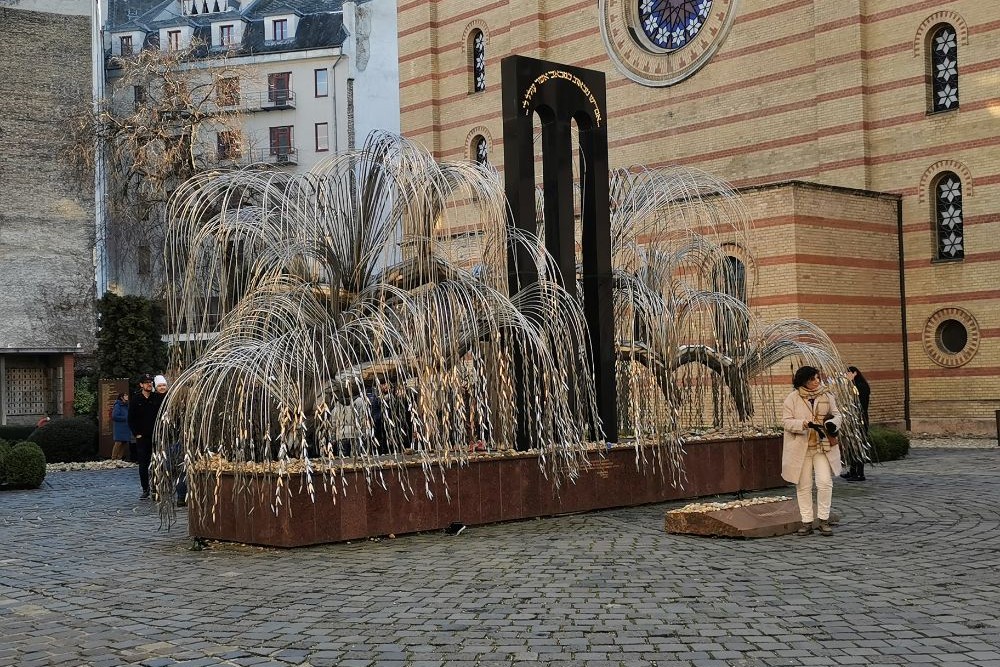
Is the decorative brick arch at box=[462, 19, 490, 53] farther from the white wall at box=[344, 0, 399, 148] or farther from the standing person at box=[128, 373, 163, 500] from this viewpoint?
the standing person at box=[128, 373, 163, 500]

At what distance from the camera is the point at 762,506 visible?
36.9 feet

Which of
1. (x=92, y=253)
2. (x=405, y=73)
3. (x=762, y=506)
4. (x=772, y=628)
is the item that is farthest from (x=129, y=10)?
(x=772, y=628)

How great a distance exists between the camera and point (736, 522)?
34.9 ft

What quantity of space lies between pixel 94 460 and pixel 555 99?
51.7 ft

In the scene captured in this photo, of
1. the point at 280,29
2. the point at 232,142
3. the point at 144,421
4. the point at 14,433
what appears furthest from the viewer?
the point at 280,29

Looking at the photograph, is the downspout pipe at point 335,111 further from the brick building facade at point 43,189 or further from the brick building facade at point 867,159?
the brick building facade at point 867,159

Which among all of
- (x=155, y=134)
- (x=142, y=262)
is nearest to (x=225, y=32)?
(x=142, y=262)

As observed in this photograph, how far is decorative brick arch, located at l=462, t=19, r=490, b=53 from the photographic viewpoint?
3375cm

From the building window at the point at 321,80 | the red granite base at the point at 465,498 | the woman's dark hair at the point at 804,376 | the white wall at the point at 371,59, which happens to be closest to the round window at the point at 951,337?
the red granite base at the point at 465,498

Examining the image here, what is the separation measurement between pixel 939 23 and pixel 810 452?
1654cm

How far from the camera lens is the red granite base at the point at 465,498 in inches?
407

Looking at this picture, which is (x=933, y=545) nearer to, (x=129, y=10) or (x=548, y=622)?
(x=548, y=622)

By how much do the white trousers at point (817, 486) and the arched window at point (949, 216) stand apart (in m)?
14.6

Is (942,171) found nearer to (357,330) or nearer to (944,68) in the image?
(944,68)
